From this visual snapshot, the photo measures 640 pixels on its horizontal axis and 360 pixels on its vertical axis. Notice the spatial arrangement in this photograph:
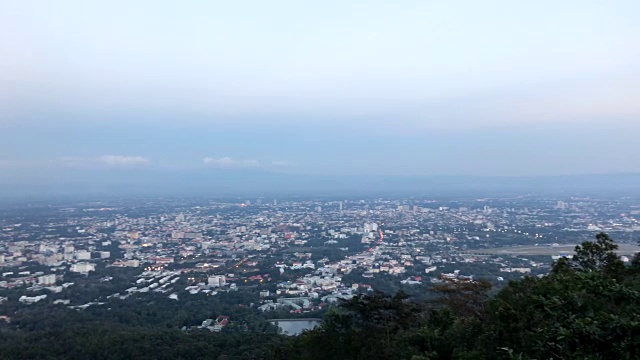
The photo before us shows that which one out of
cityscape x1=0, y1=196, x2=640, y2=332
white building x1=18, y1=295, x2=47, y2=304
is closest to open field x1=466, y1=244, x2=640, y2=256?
cityscape x1=0, y1=196, x2=640, y2=332

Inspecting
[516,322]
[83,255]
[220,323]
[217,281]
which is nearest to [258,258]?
[217,281]

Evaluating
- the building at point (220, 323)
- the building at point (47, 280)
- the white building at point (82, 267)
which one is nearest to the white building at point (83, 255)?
the white building at point (82, 267)

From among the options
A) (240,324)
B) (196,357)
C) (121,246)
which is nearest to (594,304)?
(196,357)

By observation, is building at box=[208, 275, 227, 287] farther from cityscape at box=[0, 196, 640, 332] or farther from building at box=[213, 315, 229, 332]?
building at box=[213, 315, 229, 332]

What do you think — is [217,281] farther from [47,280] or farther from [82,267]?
[47,280]

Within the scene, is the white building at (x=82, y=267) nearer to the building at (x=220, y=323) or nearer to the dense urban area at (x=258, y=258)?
the dense urban area at (x=258, y=258)

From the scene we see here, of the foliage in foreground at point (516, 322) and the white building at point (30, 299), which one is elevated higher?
the foliage in foreground at point (516, 322)
